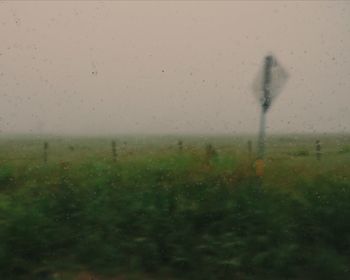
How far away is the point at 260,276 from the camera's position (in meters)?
5.82

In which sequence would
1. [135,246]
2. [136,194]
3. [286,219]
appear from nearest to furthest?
[135,246]
[286,219]
[136,194]

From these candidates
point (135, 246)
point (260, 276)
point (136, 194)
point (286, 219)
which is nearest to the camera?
point (260, 276)

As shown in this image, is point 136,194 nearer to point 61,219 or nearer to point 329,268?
point 61,219

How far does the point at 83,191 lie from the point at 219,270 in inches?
119

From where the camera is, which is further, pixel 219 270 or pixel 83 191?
pixel 83 191

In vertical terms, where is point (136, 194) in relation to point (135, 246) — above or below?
above

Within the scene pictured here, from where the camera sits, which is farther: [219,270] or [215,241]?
[215,241]

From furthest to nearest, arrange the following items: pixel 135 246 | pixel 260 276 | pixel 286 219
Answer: pixel 286 219
pixel 135 246
pixel 260 276

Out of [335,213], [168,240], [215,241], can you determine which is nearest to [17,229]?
[168,240]

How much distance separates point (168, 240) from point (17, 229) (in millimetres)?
2070

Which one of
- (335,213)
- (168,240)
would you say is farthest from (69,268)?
(335,213)

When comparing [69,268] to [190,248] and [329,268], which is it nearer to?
[190,248]

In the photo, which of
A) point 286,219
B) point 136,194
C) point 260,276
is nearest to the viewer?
point 260,276

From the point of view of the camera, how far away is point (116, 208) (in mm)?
7156
